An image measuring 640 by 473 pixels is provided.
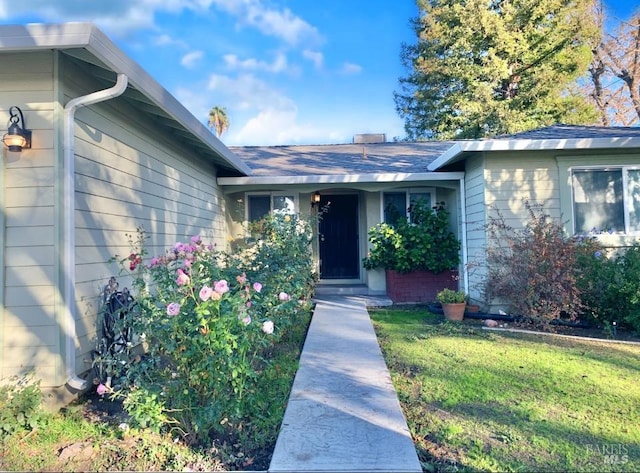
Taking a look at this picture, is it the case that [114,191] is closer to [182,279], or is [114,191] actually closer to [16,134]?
[16,134]

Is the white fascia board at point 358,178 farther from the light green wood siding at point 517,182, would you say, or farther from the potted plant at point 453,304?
the potted plant at point 453,304

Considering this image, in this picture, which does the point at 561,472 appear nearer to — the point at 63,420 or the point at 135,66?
the point at 63,420

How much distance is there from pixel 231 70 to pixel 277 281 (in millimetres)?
15242

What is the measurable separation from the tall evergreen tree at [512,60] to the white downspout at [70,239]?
57.3 ft

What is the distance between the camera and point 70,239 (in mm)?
3424

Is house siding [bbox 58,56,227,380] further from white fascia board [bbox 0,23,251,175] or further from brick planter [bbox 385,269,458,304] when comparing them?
brick planter [bbox 385,269,458,304]

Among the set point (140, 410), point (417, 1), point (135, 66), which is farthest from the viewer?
point (417, 1)

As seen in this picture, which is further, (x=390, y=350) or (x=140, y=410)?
(x=390, y=350)

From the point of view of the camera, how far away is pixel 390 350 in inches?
195

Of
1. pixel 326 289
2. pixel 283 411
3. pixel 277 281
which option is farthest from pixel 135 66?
pixel 326 289

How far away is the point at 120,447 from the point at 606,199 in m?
7.48

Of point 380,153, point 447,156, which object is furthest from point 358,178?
point 380,153

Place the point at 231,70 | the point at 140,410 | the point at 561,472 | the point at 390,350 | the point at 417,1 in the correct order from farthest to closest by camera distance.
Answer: the point at 417,1 → the point at 231,70 → the point at 390,350 → the point at 140,410 → the point at 561,472

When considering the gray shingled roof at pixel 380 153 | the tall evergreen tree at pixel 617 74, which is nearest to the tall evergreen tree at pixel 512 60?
the tall evergreen tree at pixel 617 74
